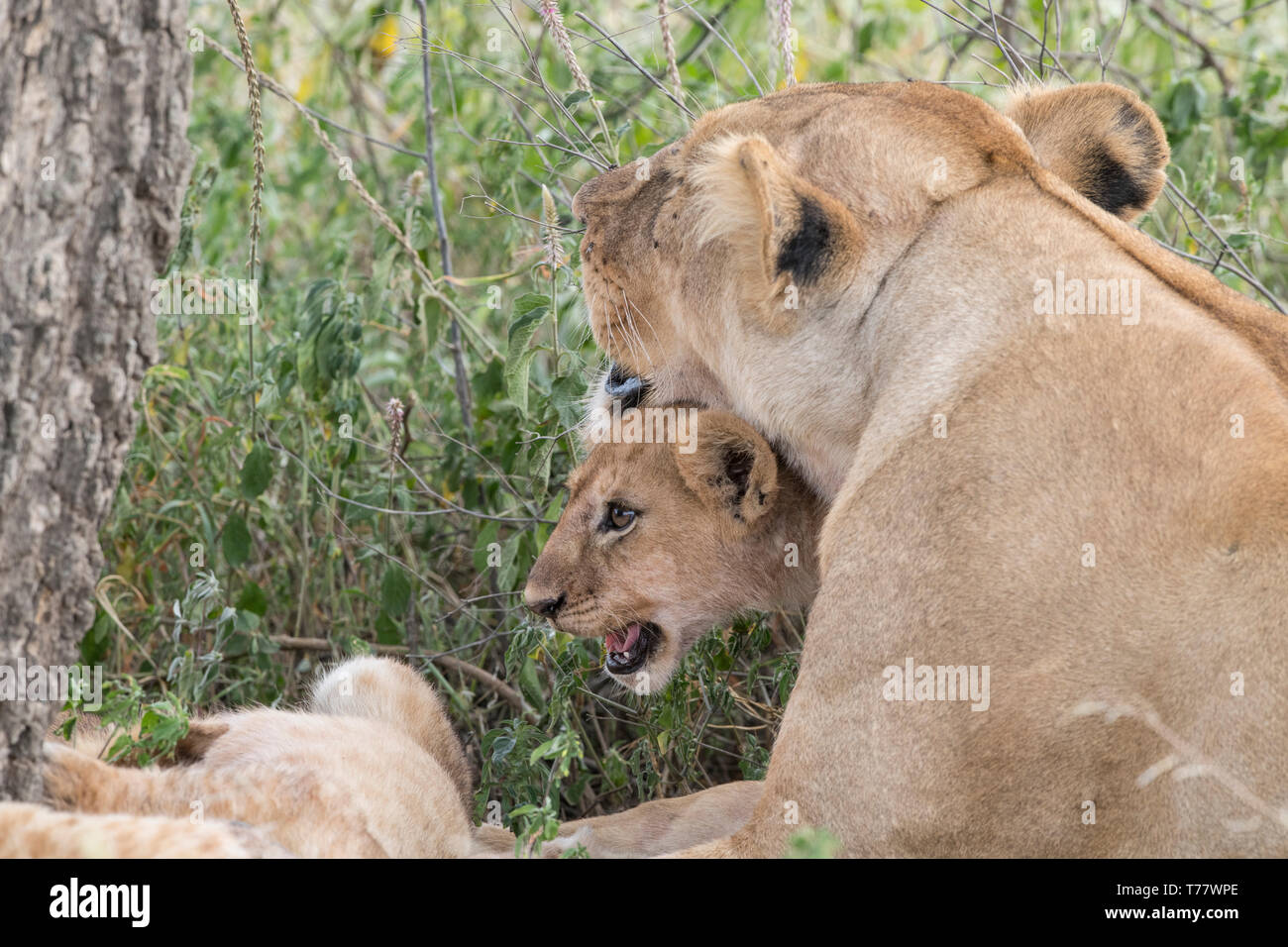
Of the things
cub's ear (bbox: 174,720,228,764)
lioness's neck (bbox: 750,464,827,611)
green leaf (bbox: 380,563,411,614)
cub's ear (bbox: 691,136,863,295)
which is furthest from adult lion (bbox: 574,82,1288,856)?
green leaf (bbox: 380,563,411,614)

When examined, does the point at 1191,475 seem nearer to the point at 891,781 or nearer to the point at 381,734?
the point at 891,781

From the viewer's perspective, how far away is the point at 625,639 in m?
3.72

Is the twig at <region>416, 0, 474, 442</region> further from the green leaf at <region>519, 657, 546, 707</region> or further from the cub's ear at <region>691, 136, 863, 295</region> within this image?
the cub's ear at <region>691, 136, 863, 295</region>

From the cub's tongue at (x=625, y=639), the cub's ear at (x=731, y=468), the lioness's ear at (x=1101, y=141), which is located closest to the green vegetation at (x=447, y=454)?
the cub's tongue at (x=625, y=639)

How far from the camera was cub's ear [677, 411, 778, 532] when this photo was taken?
134 inches

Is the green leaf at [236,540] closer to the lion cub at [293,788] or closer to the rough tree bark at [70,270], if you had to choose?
the lion cub at [293,788]

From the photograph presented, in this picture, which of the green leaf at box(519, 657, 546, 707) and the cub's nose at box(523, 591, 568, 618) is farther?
the green leaf at box(519, 657, 546, 707)

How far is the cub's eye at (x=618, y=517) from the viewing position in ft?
12.1

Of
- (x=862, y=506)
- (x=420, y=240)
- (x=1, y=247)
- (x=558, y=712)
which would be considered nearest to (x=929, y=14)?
(x=420, y=240)

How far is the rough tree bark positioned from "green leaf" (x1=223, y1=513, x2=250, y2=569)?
5.78ft

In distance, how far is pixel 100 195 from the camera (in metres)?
2.33

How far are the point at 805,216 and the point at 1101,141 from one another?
0.83 m

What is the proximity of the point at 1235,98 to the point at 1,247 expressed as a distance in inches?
184

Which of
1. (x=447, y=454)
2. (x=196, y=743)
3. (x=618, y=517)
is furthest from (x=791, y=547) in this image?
(x=447, y=454)
